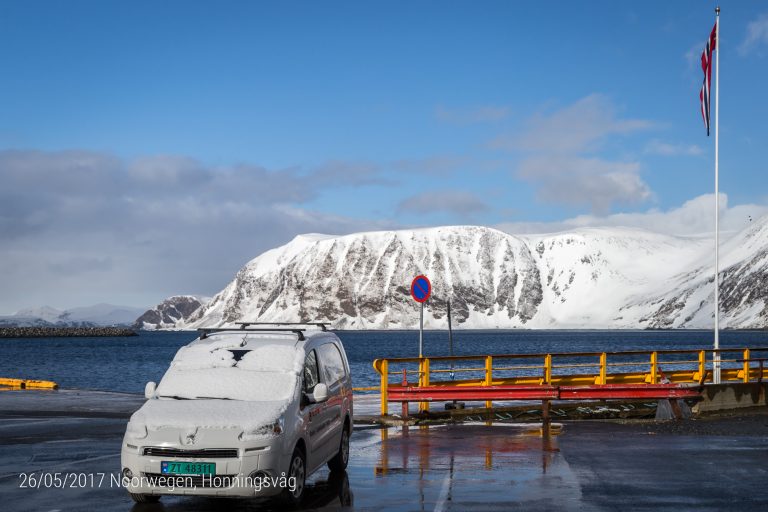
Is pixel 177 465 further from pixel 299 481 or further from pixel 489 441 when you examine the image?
pixel 489 441

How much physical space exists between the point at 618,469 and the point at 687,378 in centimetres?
2137

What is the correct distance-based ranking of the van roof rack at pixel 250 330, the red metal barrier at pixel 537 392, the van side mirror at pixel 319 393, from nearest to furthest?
the van side mirror at pixel 319 393 → the van roof rack at pixel 250 330 → the red metal barrier at pixel 537 392

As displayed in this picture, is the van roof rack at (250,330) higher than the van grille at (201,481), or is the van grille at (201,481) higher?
the van roof rack at (250,330)

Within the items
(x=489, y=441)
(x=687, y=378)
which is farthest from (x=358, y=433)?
(x=687, y=378)

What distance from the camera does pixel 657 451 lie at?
47.2 feet

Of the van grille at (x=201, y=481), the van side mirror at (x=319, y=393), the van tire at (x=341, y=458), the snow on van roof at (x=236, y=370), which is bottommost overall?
the van tire at (x=341, y=458)

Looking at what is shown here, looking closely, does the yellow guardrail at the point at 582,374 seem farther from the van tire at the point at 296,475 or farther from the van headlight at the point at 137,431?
the van headlight at the point at 137,431

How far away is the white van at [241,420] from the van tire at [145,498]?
2 centimetres

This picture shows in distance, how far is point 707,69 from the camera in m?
30.1

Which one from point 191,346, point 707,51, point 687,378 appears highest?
point 707,51

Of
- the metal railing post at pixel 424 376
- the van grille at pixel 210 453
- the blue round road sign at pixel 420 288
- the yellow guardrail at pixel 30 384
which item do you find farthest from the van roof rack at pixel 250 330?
the yellow guardrail at pixel 30 384

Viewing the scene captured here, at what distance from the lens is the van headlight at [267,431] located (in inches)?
365

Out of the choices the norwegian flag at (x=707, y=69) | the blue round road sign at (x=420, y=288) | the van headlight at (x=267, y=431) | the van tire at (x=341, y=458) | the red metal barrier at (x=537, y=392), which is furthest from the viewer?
the norwegian flag at (x=707, y=69)

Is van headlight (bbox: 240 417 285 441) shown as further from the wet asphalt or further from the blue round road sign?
the blue round road sign
